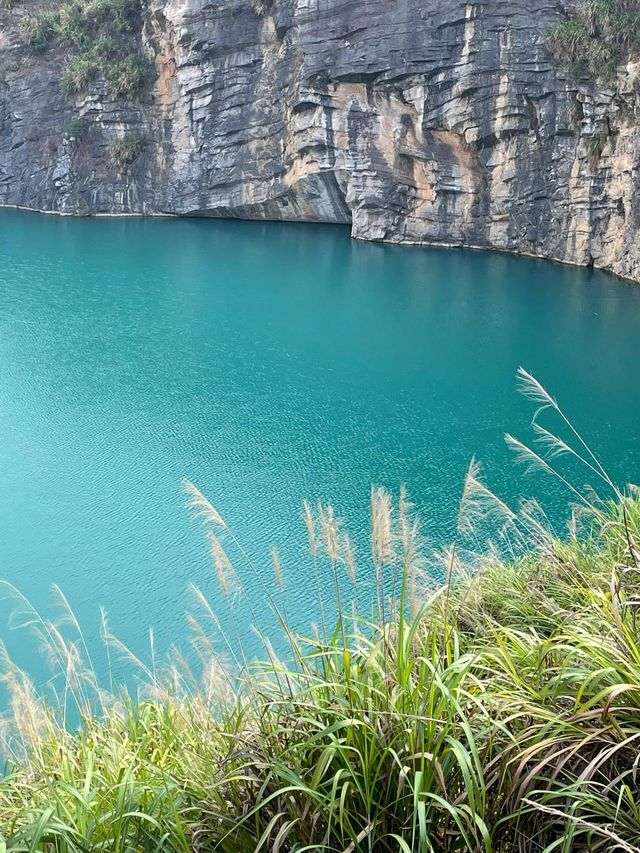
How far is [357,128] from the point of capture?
2108cm

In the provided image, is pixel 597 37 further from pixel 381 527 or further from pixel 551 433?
pixel 381 527

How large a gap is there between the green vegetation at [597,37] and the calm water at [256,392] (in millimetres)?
4083

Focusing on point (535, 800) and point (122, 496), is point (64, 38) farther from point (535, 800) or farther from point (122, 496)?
point (535, 800)

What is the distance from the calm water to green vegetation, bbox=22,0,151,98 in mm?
6383

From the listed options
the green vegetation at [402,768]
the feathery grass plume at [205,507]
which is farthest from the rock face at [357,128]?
the green vegetation at [402,768]

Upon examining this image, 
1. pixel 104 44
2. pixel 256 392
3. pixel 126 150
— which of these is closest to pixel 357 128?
pixel 126 150

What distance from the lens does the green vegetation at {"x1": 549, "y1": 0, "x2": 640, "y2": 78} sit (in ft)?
54.8

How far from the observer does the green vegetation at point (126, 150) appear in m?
25.0

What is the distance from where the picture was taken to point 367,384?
41.0ft

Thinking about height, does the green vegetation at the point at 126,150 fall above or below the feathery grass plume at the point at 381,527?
above

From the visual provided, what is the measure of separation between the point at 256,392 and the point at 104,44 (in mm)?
17185

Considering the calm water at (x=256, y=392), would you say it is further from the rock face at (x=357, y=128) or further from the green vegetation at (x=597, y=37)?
the green vegetation at (x=597, y=37)

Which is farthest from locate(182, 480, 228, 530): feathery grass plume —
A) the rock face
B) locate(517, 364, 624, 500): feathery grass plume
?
the rock face

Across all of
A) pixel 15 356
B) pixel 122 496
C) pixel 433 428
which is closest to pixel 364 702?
pixel 122 496
